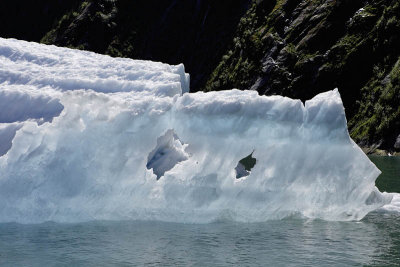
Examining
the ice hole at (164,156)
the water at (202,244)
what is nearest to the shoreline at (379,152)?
the ice hole at (164,156)

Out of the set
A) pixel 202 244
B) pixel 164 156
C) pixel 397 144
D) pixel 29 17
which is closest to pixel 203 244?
pixel 202 244

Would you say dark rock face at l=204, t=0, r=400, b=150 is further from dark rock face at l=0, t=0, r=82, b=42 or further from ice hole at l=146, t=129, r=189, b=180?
dark rock face at l=0, t=0, r=82, b=42

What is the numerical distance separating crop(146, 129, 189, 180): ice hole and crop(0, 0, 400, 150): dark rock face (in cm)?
6626

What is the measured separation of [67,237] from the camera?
21.3m

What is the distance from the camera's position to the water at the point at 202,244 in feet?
60.5

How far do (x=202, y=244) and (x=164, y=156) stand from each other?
962cm

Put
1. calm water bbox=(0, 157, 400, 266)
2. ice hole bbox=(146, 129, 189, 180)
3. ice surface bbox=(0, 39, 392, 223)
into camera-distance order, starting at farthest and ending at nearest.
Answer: ice hole bbox=(146, 129, 189, 180) < ice surface bbox=(0, 39, 392, 223) < calm water bbox=(0, 157, 400, 266)

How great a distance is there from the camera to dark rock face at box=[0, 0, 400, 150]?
104 meters

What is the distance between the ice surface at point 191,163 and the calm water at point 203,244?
80 cm

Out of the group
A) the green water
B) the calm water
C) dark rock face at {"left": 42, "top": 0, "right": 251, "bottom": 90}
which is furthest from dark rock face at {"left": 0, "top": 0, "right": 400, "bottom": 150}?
the calm water

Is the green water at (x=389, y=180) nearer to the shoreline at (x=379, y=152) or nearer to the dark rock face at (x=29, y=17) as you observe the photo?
the shoreline at (x=379, y=152)

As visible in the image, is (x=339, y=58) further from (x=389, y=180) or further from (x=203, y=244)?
(x=203, y=244)

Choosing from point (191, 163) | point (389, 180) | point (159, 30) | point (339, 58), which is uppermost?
point (159, 30)

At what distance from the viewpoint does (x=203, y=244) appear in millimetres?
20484
